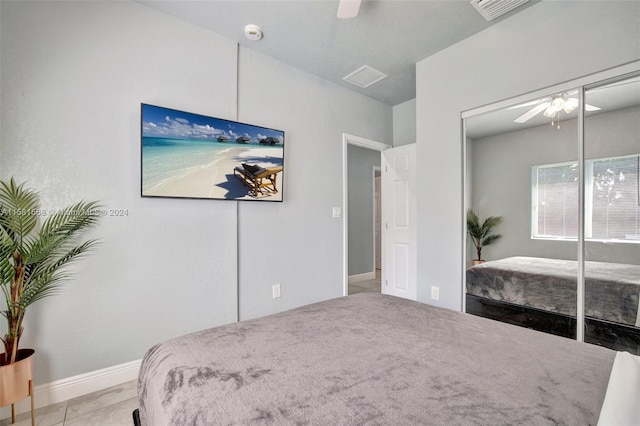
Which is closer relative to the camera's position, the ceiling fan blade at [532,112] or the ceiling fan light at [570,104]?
the ceiling fan light at [570,104]

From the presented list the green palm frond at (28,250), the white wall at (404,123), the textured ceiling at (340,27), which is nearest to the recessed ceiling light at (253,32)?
the textured ceiling at (340,27)

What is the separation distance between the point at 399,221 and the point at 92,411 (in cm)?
330

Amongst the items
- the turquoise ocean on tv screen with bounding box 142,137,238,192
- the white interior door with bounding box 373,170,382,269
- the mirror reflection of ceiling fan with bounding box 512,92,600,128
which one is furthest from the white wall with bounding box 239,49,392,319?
the white interior door with bounding box 373,170,382,269

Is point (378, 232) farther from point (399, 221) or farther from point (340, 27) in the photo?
point (340, 27)

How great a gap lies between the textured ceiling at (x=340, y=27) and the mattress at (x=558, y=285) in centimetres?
200

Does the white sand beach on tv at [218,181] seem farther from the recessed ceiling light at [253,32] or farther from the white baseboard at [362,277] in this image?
the white baseboard at [362,277]

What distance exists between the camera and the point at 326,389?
83 cm

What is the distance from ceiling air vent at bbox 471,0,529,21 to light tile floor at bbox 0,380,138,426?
11.9ft

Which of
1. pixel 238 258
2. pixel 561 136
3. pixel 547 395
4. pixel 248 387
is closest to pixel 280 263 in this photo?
pixel 238 258

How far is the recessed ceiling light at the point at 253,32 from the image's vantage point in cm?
237

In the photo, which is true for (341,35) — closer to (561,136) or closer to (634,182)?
(561,136)

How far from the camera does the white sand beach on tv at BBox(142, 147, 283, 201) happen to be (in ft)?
7.21

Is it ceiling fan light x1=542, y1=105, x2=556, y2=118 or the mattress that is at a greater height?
ceiling fan light x1=542, y1=105, x2=556, y2=118

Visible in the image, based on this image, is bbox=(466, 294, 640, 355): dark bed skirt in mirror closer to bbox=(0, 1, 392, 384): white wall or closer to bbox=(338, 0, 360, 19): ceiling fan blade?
bbox=(0, 1, 392, 384): white wall
